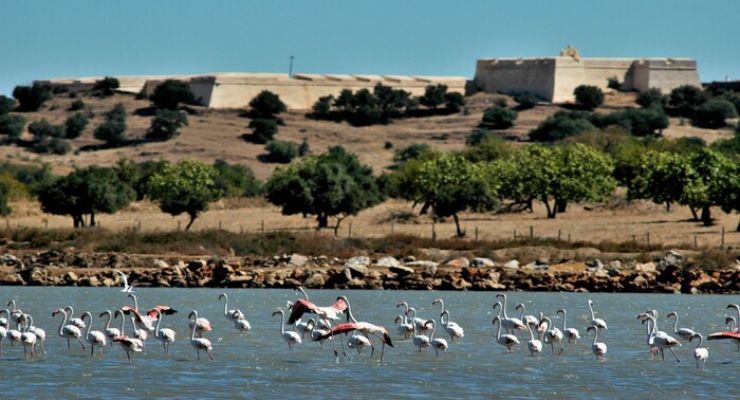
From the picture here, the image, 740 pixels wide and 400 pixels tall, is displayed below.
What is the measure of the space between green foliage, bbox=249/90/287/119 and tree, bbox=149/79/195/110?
5949 millimetres

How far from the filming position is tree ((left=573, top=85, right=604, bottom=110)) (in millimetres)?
142250

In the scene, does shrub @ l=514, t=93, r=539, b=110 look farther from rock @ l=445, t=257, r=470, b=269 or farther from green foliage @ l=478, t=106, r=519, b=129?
rock @ l=445, t=257, r=470, b=269

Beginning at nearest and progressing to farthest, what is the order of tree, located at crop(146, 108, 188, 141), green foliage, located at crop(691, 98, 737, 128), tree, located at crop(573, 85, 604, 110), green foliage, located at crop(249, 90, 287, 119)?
tree, located at crop(146, 108, 188, 141), green foliage, located at crop(691, 98, 737, 128), green foliage, located at crop(249, 90, 287, 119), tree, located at crop(573, 85, 604, 110)

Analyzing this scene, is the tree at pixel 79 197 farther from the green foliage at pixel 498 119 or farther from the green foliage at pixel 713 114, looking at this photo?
the green foliage at pixel 713 114

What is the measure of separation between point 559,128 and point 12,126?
4321 cm

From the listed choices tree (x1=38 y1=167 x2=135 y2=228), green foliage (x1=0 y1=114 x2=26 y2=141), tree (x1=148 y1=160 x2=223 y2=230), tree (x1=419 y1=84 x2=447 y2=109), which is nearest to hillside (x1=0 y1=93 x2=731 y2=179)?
green foliage (x1=0 y1=114 x2=26 y2=141)

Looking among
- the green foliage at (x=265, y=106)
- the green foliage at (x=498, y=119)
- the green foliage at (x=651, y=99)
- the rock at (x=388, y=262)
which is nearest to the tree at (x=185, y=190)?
the rock at (x=388, y=262)

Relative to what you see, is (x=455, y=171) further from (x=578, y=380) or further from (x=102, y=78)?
(x=102, y=78)

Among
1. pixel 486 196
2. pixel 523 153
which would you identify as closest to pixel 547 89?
pixel 523 153

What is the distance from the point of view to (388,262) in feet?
168

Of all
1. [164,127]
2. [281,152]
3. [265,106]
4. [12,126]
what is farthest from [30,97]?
[281,152]

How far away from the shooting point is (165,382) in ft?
77.4

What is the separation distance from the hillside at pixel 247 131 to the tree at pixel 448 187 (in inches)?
1243

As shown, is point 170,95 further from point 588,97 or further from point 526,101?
point 588,97
